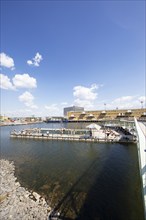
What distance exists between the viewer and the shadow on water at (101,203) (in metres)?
10.6

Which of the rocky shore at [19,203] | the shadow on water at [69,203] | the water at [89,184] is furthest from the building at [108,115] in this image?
the rocky shore at [19,203]

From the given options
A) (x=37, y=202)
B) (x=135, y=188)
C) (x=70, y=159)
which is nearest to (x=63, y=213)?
(x=37, y=202)

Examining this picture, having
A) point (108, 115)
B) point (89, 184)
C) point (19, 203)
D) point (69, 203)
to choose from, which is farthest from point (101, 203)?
point (108, 115)

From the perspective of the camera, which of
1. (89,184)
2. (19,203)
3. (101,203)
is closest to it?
(101,203)

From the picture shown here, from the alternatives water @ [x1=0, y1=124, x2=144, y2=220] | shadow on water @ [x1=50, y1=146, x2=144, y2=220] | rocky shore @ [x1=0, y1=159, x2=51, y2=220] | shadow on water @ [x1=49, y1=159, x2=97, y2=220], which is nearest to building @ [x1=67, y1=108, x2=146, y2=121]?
water @ [x1=0, y1=124, x2=144, y2=220]

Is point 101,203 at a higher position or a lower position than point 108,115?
lower

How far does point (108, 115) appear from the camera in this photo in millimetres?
105250

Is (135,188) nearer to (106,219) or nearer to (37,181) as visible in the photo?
(106,219)

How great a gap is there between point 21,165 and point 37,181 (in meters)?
6.88

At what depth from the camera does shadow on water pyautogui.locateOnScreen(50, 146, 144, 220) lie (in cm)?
1062

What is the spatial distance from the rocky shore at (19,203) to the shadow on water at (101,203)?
136cm

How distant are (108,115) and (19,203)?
323 feet

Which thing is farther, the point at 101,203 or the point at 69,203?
the point at 69,203

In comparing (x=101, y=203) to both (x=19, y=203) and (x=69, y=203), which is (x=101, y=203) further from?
(x=19, y=203)
